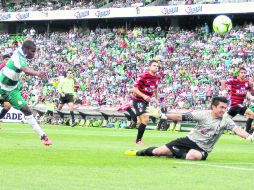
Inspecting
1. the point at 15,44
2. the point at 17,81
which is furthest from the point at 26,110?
the point at 15,44

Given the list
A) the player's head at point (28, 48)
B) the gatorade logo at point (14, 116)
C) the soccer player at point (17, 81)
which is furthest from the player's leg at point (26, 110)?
the gatorade logo at point (14, 116)

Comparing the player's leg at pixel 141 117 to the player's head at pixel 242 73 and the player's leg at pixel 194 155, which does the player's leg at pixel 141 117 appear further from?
the player's leg at pixel 194 155

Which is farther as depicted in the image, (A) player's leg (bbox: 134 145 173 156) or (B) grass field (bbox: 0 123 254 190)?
(A) player's leg (bbox: 134 145 173 156)

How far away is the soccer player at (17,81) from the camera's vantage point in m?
16.6

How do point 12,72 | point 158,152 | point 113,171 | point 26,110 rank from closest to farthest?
point 113,171 → point 158,152 → point 26,110 → point 12,72

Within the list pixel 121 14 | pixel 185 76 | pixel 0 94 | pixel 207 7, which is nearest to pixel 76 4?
pixel 121 14

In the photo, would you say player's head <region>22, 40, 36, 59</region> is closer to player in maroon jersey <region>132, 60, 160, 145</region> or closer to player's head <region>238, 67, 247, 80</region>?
player in maroon jersey <region>132, 60, 160, 145</region>

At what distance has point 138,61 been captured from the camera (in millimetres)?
47531

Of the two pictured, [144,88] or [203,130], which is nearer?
[203,130]

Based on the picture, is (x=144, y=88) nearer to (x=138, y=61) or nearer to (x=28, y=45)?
(x=28, y=45)

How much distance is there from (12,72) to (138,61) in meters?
30.6

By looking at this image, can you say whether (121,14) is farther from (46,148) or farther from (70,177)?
(70,177)

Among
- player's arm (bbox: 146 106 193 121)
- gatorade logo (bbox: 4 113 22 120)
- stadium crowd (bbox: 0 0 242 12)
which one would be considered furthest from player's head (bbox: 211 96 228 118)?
stadium crowd (bbox: 0 0 242 12)

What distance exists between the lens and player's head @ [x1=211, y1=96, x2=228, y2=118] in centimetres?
1336
